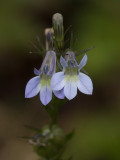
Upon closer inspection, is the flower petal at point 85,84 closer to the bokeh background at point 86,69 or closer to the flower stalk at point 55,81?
the flower stalk at point 55,81

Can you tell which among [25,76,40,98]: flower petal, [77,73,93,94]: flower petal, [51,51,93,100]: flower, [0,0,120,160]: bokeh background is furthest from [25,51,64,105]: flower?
[0,0,120,160]: bokeh background

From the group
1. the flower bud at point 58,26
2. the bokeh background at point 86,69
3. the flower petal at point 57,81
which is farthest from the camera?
the bokeh background at point 86,69

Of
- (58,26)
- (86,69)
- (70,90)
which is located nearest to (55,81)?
(70,90)

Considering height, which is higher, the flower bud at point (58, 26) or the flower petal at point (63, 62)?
the flower bud at point (58, 26)

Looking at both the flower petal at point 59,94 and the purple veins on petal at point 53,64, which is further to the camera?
the purple veins on petal at point 53,64

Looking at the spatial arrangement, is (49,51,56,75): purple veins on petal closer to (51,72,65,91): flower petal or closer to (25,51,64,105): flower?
→ (25,51,64,105): flower

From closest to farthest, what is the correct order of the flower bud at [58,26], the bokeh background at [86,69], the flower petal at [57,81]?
the flower petal at [57,81], the flower bud at [58,26], the bokeh background at [86,69]

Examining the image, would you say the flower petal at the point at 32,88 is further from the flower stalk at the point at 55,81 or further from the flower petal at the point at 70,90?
the flower petal at the point at 70,90

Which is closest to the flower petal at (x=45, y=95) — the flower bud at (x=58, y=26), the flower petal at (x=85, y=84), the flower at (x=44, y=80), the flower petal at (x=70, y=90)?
the flower at (x=44, y=80)
